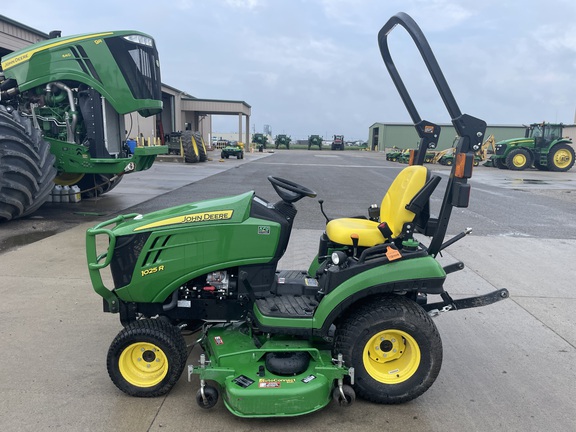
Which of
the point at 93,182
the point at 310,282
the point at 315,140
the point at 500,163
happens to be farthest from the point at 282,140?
the point at 310,282

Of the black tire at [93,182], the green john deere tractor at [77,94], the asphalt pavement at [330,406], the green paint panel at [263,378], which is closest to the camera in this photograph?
the green paint panel at [263,378]

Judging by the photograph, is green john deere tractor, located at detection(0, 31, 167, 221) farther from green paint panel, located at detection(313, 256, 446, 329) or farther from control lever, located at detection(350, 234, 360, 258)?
green paint panel, located at detection(313, 256, 446, 329)

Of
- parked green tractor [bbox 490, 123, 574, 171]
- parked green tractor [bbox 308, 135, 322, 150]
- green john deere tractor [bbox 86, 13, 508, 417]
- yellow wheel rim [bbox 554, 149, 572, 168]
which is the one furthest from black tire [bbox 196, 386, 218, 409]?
parked green tractor [bbox 308, 135, 322, 150]

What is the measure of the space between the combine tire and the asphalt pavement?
20.4 metres

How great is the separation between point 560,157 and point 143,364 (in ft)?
83.5

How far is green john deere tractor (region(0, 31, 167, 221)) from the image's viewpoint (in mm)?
7117

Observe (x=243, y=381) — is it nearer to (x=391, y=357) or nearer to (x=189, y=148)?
(x=391, y=357)

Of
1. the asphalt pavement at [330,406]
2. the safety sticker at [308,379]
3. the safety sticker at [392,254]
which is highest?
the safety sticker at [392,254]

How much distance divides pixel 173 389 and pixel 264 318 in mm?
732

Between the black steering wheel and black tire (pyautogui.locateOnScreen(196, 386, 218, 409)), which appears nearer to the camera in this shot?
black tire (pyautogui.locateOnScreen(196, 386, 218, 409))

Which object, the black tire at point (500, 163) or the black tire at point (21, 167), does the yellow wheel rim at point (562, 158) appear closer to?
the black tire at point (500, 163)

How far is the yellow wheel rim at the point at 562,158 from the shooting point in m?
23.0

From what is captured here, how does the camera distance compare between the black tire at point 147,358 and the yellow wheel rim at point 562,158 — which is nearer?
the black tire at point 147,358

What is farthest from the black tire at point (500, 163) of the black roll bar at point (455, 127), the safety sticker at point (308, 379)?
the safety sticker at point (308, 379)
